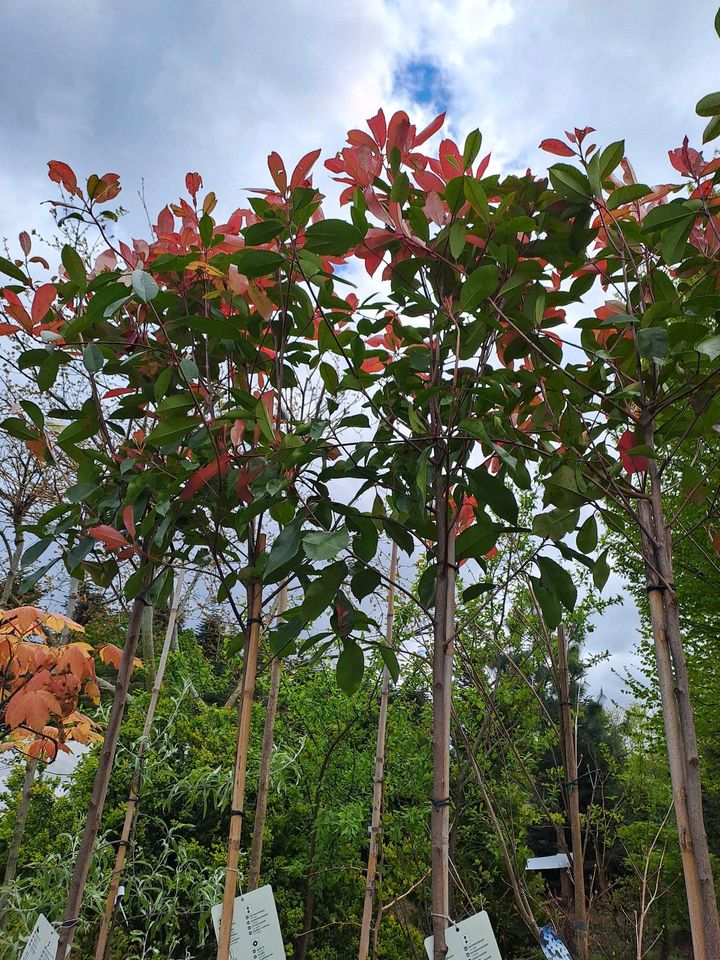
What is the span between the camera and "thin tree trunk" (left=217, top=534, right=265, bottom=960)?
102cm

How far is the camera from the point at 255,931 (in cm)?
132

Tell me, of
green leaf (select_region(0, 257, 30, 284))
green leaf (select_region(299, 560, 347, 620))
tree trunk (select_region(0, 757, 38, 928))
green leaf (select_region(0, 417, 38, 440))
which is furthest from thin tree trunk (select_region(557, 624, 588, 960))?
tree trunk (select_region(0, 757, 38, 928))

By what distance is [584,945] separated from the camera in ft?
5.90

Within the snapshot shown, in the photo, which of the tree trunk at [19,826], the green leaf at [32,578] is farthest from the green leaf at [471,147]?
the tree trunk at [19,826]

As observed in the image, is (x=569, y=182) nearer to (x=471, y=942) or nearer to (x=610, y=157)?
(x=610, y=157)

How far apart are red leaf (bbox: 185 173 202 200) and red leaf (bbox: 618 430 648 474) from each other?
879 mm

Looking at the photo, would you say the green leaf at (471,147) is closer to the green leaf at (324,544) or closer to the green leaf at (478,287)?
the green leaf at (478,287)

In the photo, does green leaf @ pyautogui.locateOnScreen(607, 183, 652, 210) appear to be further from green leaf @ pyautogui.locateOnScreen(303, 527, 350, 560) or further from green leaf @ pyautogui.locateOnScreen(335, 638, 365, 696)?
green leaf @ pyautogui.locateOnScreen(335, 638, 365, 696)

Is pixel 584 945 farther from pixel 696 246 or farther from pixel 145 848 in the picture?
pixel 145 848

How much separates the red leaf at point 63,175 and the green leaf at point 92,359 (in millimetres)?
350

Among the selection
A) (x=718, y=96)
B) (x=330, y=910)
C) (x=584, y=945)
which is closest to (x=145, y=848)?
(x=330, y=910)

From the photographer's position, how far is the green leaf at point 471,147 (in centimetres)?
106

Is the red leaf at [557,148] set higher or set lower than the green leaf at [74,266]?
higher

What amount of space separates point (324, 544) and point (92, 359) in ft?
1.71
